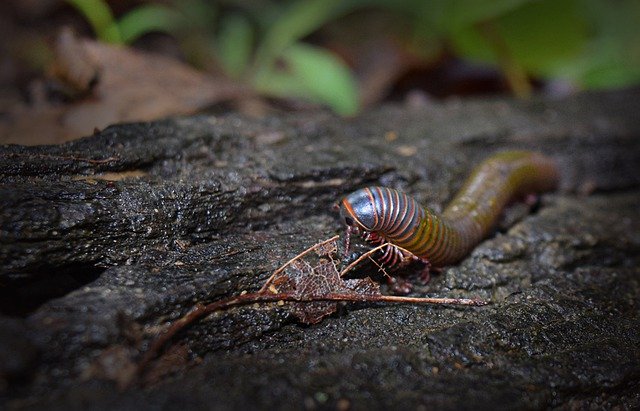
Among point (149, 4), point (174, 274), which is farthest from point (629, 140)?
point (149, 4)

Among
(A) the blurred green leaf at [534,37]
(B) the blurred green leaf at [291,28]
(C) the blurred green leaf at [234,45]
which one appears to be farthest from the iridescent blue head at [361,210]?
(A) the blurred green leaf at [534,37]

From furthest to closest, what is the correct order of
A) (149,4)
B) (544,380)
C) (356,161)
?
(149,4)
(356,161)
(544,380)

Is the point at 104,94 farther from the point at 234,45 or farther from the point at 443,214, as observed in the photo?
the point at 443,214

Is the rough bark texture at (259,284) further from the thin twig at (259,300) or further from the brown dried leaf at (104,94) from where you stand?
the brown dried leaf at (104,94)

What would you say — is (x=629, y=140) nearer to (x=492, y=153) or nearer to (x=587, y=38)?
(x=492, y=153)

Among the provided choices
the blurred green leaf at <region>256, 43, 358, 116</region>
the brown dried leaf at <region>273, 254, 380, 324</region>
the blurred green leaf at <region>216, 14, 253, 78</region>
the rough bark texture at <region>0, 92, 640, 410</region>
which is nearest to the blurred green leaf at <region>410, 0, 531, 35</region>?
the blurred green leaf at <region>256, 43, 358, 116</region>

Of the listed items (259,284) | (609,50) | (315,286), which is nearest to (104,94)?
(259,284)

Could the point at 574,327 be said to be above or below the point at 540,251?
below

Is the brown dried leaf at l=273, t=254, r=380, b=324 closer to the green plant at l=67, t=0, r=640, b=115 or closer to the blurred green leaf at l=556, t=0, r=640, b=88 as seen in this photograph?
the green plant at l=67, t=0, r=640, b=115
